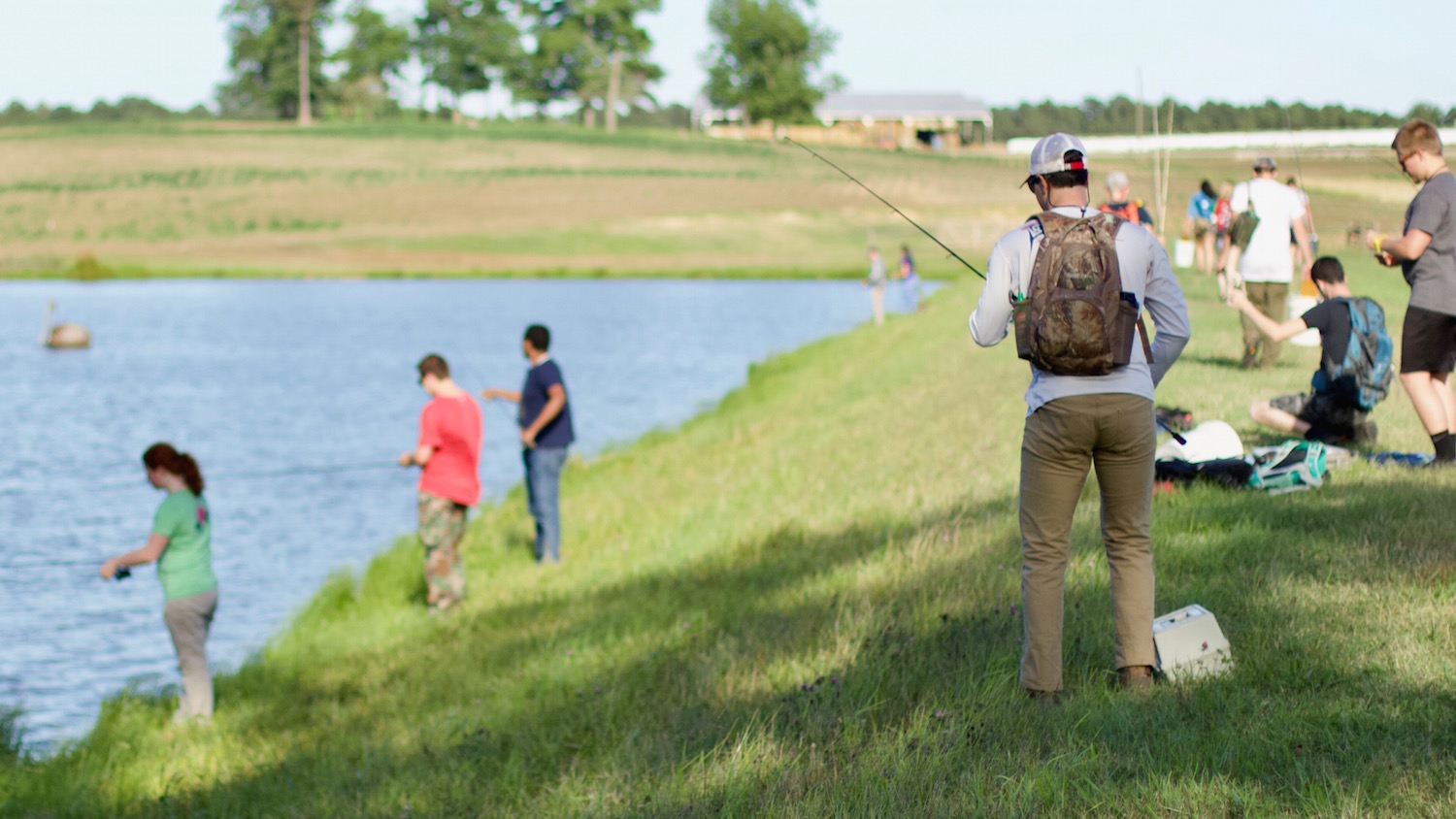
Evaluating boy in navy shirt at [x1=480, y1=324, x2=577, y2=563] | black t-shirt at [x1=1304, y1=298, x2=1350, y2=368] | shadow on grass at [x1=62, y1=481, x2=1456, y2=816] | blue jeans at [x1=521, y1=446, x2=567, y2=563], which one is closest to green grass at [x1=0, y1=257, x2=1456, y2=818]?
shadow on grass at [x1=62, y1=481, x2=1456, y2=816]

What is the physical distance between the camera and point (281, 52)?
424ft

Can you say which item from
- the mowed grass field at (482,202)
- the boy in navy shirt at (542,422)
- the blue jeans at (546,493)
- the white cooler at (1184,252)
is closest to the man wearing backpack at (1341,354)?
the boy in navy shirt at (542,422)

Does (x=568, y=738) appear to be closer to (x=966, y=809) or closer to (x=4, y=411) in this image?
(x=966, y=809)

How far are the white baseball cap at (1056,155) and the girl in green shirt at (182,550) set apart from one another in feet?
18.9

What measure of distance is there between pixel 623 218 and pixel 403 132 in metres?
33.4

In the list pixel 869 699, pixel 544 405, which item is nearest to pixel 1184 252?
pixel 544 405

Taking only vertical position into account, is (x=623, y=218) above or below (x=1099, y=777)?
above

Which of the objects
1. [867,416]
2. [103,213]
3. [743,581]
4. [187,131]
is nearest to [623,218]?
[103,213]

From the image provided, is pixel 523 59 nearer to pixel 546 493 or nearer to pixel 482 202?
pixel 482 202

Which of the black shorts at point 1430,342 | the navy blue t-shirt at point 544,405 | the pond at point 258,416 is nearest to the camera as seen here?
the black shorts at point 1430,342

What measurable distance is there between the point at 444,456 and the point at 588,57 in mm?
110874

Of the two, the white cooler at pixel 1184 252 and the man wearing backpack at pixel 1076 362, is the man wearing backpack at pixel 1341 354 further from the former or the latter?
the white cooler at pixel 1184 252

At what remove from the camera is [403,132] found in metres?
106

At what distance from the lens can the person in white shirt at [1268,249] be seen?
41.8ft
